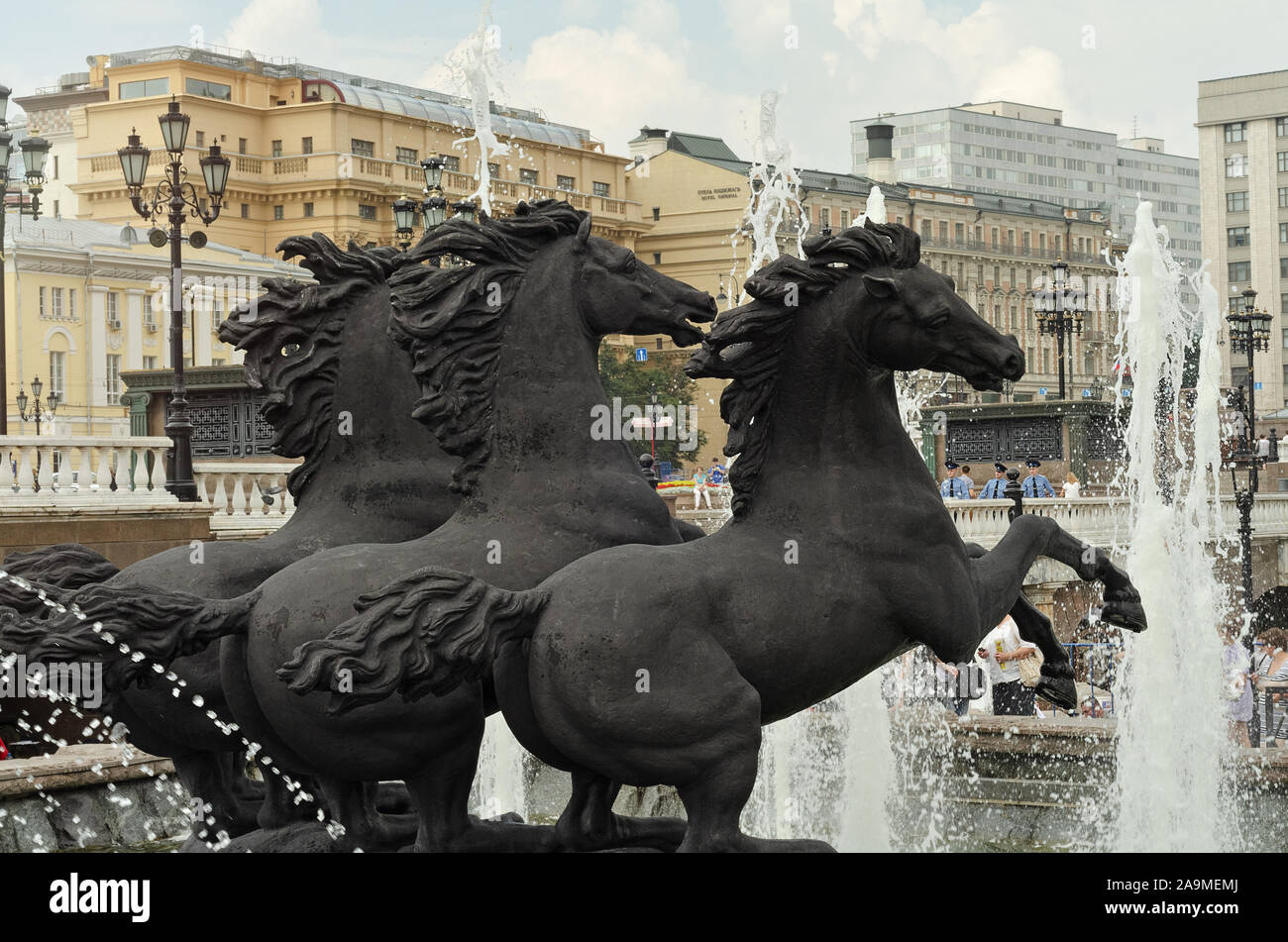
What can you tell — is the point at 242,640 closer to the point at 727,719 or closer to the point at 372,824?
the point at 372,824

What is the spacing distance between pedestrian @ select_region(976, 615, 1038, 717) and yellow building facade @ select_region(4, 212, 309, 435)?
44228 millimetres

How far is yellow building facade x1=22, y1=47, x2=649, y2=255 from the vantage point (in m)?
64.2

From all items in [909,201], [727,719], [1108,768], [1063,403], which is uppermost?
[909,201]

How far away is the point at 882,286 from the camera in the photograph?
17.1 ft

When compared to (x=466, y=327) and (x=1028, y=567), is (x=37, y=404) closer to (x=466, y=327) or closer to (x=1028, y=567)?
(x=466, y=327)

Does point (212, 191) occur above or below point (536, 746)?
above

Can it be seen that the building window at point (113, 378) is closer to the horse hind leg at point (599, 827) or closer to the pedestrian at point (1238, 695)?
the pedestrian at point (1238, 695)

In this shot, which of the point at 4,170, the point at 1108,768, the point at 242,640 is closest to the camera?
the point at 242,640

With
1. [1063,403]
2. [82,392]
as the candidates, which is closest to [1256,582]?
[1063,403]

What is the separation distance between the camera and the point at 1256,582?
2914 centimetres

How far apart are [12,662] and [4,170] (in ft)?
40.0

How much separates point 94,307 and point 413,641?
55.7 m

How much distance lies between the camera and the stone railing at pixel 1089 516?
73.8 ft
